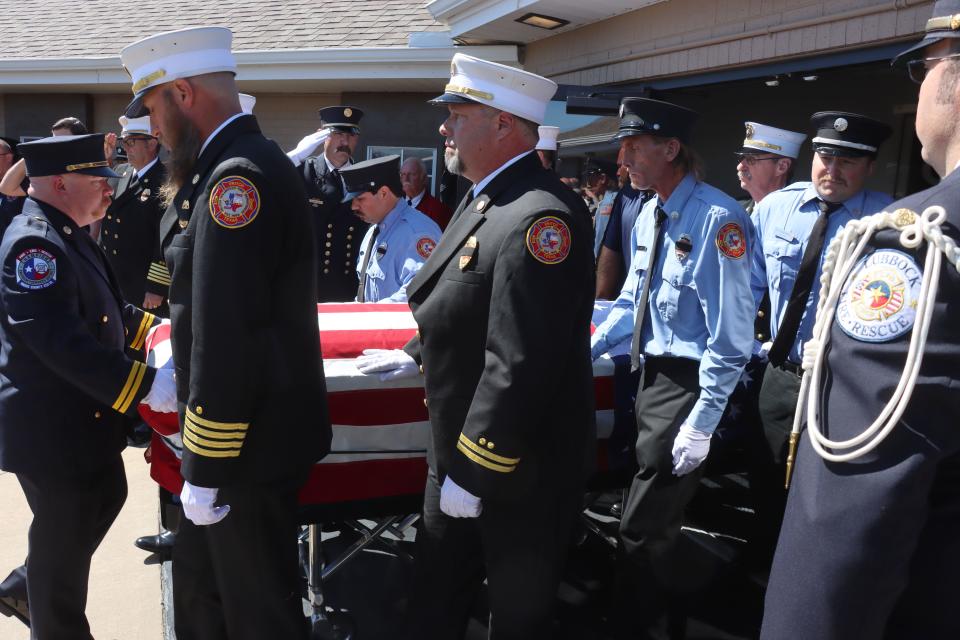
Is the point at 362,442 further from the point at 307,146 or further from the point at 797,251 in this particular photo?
the point at 307,146

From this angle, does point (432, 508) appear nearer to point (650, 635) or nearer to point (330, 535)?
point (650, 635)

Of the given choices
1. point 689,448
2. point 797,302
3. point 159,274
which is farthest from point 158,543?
point 797,302

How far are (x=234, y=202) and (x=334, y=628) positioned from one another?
1814 mm

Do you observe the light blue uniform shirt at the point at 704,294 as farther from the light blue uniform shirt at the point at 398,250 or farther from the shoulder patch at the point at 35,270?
the shoulder patch at the point at 35,270

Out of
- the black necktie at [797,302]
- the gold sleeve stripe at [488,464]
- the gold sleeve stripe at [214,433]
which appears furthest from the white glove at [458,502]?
the black necktie at [797,302]

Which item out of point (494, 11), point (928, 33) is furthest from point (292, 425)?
point (494, 11)

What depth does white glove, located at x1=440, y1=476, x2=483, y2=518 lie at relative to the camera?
209 cm

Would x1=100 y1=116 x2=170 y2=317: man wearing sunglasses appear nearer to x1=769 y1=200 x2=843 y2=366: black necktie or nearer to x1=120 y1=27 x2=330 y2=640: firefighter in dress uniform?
x1=120 y1=27 x2=330 y2=640: firefighter in dress uniform

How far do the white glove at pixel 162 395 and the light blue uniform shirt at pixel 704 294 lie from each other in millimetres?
1591

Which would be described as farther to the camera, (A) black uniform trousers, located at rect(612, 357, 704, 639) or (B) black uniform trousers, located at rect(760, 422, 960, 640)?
(A) black uniform trousers, located at rect(612, 357, 704, 639)

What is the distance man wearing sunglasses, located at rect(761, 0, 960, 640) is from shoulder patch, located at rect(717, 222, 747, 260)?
4.67 feet

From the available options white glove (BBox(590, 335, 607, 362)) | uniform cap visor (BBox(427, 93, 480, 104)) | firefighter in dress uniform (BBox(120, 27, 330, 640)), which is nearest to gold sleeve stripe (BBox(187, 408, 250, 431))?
firefighter in dress uniform (BBox(120, 27, 330, 640))

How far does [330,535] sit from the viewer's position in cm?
405

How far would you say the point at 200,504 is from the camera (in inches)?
81.0
